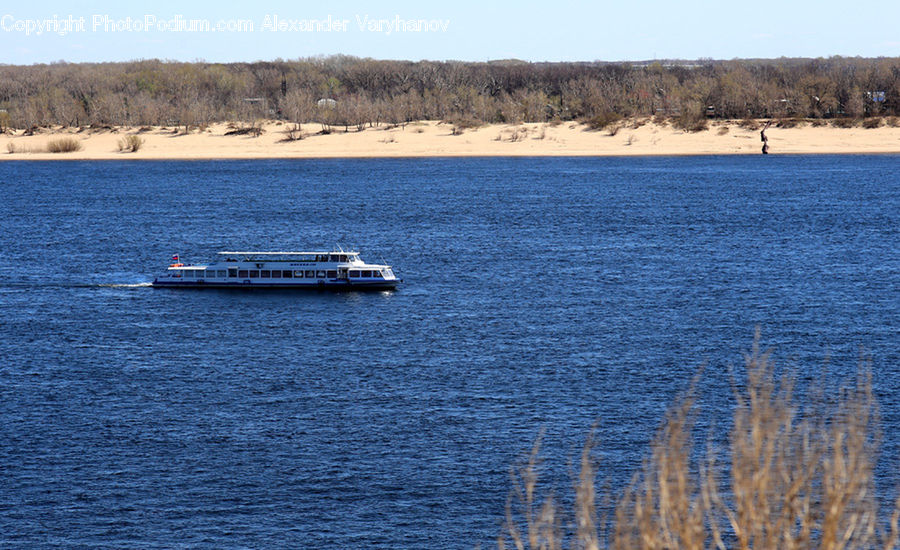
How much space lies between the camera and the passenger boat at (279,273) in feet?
343

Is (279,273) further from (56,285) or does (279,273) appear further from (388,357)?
(388,357)

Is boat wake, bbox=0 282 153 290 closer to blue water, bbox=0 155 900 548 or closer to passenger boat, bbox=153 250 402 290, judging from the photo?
blue water, bbox=0 155 900 548

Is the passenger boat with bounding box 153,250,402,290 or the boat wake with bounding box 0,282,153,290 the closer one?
the boat wake with bounding box 0,282,153,290

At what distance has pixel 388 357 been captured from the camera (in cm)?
7638

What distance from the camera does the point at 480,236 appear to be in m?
134

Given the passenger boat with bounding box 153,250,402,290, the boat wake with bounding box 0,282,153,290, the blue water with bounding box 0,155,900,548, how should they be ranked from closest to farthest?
the blue water with bounding box 0,155,900,548, the boat wake with bounding box 0,282,153,290, the passenger boat with bounding box 153,250,402,290

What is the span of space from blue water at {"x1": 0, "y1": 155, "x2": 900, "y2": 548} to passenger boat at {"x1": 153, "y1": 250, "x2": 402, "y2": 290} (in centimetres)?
275

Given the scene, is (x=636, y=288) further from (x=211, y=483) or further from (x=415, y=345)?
(x=211, y=483)

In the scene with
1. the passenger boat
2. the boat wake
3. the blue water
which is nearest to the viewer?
the blue water

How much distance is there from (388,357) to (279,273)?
32746 mm

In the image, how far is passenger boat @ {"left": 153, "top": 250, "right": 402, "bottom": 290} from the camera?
343ft

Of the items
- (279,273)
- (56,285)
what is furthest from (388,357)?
(56,285)

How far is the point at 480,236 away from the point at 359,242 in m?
14.7

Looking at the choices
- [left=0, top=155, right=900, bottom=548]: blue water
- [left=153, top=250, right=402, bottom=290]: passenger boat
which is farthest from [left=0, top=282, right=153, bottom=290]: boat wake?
[left=153, top=250, right=402, bottom=290]: passenger boat
